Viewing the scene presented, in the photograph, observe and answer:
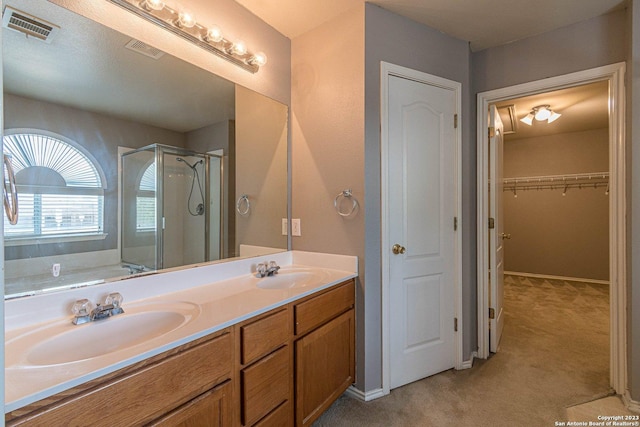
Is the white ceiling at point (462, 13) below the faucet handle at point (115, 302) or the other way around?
the other way around

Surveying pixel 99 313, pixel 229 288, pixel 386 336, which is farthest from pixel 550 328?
pixel 99 313

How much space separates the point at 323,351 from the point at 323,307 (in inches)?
9.3

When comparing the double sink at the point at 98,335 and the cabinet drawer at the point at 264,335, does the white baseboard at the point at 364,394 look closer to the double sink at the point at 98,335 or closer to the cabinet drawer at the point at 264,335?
the cabinet drawer at the point at 264,335

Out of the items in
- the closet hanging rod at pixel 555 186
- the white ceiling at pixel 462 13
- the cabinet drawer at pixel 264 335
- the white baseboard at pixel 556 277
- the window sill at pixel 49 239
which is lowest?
the white baseboard at pixel 556 277

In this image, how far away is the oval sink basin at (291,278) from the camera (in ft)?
5.63

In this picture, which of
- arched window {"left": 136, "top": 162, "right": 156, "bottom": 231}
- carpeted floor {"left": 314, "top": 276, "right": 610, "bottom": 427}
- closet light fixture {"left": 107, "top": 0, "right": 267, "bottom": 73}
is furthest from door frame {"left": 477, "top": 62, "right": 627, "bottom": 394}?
arched window {"left": 136, "top": 162, "right": 156, "bottom": 231}

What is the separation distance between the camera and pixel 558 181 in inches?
184

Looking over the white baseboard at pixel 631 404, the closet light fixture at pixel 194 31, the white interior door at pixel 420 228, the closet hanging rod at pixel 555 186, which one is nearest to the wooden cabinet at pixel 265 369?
the white interior door at pixel 420 228

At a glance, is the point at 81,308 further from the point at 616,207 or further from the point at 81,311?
the point at 616,207

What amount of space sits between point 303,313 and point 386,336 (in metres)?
0.76

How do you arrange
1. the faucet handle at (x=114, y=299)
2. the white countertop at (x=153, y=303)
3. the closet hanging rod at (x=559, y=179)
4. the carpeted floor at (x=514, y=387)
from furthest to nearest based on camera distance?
the closet hanging rod at (x=559, y=179) → the carpeted floor at (x=514, y=387) → the faucet handle at (x=114, y=299) → the white countertop at (x=153, y=303)

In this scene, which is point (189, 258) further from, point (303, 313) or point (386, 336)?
point (386, 336)

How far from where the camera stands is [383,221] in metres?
1.88

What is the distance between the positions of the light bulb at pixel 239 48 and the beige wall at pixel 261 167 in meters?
0.20
